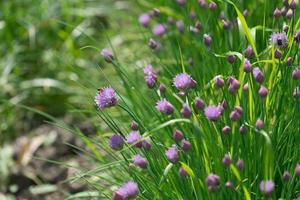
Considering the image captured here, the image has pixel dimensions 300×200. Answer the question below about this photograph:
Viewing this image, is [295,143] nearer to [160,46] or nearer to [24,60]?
[160,46]

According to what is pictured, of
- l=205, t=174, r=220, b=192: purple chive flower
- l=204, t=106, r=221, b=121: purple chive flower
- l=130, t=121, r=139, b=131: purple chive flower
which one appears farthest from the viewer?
l=130, t=121, r=139, b=131: purple chive flower

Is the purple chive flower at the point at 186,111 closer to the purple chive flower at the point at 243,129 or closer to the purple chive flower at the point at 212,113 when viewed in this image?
the purple chive flower at the point at 212,113

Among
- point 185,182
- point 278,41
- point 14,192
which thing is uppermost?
point 278,41

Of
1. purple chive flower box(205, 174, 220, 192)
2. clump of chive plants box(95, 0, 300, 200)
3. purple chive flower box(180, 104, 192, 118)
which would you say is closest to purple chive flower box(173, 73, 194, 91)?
clump of chive plants box(95, 0, 300, 200)

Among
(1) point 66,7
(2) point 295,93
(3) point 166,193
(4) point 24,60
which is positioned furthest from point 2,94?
(2) point 295,93

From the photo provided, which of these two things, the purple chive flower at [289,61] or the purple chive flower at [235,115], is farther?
the purple chive flower at [289,61]

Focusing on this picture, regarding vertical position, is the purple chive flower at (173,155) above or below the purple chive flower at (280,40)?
below

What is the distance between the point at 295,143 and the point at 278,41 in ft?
1.14

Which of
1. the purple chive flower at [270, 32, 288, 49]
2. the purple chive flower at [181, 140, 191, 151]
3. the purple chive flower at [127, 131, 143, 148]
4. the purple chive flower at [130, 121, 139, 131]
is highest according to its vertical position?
the purple chive flower at [270, 32, 288, 49]

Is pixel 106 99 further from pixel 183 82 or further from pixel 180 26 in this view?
pixel 180 26

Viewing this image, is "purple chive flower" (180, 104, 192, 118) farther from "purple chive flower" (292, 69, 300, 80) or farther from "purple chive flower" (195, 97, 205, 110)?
"purple chive flower" (292, 69, 300, 80)

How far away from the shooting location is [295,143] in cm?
214

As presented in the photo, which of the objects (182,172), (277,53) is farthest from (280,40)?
(182,172)

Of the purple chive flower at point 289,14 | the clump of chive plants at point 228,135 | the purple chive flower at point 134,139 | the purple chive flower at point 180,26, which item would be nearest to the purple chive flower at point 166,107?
the clump of chive plants at point 228,135
